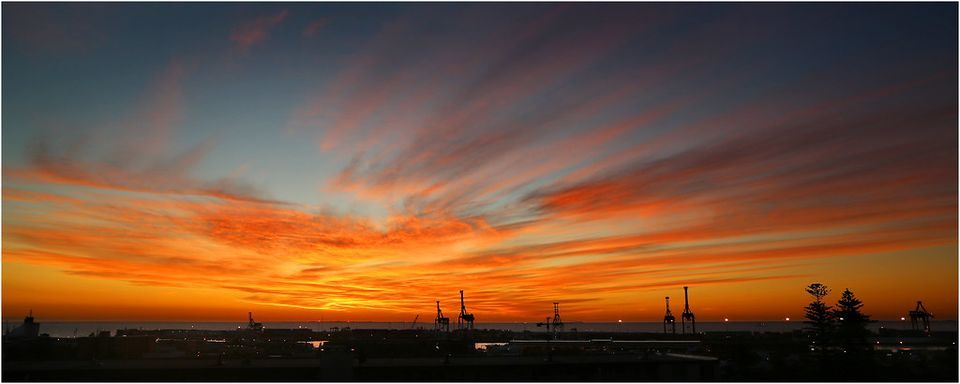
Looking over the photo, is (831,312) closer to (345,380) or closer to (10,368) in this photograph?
(345,380)

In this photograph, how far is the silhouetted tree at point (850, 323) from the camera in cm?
5019

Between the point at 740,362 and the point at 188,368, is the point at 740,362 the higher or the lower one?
the lower one

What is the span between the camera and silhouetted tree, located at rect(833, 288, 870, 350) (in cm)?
5019

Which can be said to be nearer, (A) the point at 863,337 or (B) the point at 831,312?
(A) the point at 863,337

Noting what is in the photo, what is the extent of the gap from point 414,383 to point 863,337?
39.8 metres

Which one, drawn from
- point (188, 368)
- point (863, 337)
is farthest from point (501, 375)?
point (863, 337)

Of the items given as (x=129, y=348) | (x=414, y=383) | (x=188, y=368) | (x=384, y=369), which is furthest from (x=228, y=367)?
(x=129, y=348)

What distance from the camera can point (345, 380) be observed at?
26.5 m

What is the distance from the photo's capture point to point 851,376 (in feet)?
148

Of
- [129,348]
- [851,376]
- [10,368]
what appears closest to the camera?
[10,368]

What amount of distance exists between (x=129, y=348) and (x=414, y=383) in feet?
151

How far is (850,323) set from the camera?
169 ft

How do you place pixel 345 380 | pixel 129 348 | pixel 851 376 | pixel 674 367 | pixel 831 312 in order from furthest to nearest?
pixel 129 348 < pixel 831 312 < pixel 851 376 < pixel 674 367 < pixel 345 380

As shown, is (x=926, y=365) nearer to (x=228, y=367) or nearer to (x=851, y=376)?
(x=851, y=376)
